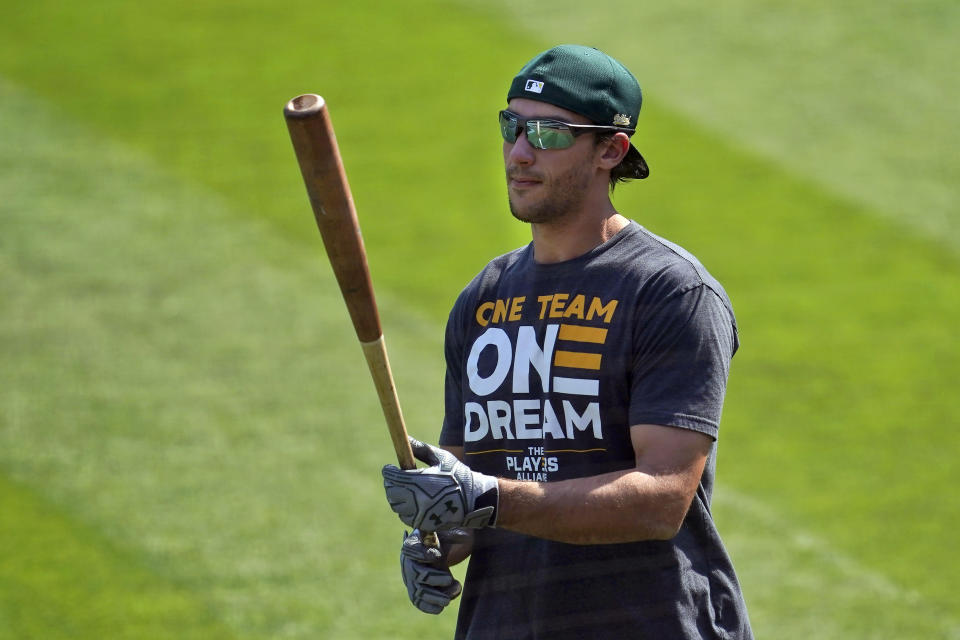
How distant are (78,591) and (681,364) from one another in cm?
395

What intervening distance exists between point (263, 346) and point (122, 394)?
957mm

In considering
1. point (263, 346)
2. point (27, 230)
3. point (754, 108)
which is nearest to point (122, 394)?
point (263, 346)

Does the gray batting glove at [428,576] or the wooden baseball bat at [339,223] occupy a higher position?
the wooden baseball bat at [339,223]

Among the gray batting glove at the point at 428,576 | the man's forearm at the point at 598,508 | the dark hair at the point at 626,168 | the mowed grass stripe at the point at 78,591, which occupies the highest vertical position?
the dark hair at the point at 626,168

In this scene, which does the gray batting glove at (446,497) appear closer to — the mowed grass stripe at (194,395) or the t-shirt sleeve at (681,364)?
the t-shirt sleeve at (681,364)

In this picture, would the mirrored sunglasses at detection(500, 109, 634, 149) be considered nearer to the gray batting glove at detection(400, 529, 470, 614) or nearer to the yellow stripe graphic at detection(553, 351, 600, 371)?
the yellow stripe graphic at detection(553, 351, 600, 371)

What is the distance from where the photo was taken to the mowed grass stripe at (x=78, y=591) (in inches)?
214

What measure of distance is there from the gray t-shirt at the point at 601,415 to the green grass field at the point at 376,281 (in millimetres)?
2752

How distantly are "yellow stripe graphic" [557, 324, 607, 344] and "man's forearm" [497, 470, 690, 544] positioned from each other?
323 mm

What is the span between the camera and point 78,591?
18.5ft

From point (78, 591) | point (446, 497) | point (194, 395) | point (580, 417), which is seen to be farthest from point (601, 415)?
point (194, 395)

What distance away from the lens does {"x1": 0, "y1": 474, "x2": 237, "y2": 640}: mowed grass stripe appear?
5430mm

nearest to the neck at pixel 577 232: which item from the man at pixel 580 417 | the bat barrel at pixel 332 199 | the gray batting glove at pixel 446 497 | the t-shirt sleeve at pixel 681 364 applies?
the man at pixel 580 417

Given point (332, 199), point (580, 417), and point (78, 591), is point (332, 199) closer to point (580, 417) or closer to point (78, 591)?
point (580, 417)
